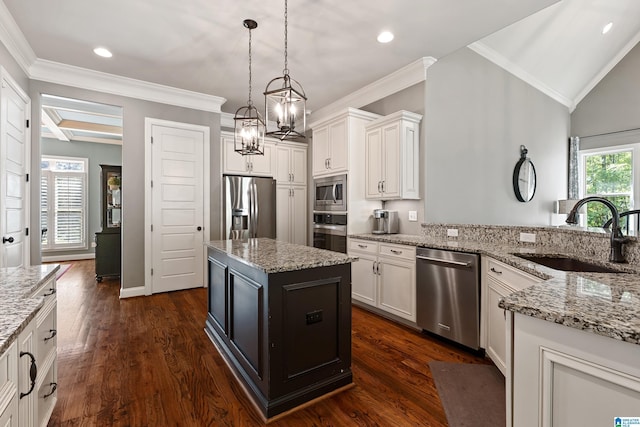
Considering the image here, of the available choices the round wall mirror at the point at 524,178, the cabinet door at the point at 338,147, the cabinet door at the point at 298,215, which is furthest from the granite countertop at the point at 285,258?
the round wall mirror at the point at 524,178

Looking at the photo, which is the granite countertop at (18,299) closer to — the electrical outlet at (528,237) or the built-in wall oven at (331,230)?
the built-in wall oven at (331,230)

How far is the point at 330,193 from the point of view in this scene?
414 centimetres

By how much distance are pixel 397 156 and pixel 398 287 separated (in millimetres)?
1494

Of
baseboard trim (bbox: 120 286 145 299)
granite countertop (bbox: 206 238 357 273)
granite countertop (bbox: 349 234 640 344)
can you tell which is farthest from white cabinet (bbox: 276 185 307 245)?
granite countertop (bbox: 349 234 640 344)

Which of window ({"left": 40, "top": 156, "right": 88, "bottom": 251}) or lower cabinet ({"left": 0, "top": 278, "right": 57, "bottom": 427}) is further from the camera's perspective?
window ({"left": 40, "top": 156, "right": 88, "bottom": 251})

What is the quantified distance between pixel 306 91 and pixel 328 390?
386cm

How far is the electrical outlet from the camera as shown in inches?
101

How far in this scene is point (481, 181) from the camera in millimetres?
4074

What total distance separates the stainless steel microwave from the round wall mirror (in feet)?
9.27

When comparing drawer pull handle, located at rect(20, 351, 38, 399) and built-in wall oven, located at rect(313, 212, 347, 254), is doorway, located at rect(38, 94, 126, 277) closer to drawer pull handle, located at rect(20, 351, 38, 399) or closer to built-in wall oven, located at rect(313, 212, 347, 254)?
built-in wall oven, located at rect(313, 212, 347, 254)

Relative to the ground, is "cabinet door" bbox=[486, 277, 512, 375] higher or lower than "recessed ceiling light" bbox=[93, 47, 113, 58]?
lower

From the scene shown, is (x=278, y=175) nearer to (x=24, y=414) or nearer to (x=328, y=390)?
(x=328, y=390)

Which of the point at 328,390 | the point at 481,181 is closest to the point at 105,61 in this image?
the point at 328,390

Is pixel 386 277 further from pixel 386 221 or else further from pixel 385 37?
pixel 385 37
